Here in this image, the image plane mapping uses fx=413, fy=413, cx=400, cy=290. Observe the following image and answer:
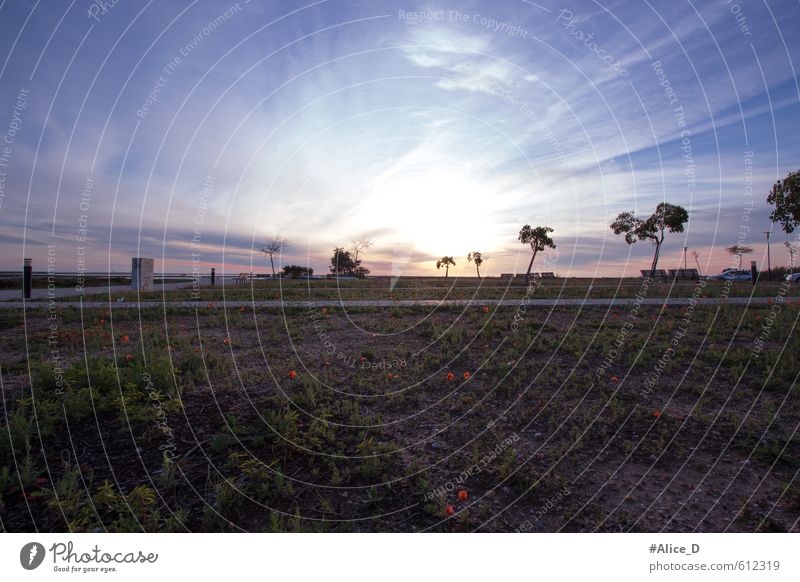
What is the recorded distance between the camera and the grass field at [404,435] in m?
3.52

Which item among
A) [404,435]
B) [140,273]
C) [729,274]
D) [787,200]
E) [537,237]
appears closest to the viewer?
[404,435]

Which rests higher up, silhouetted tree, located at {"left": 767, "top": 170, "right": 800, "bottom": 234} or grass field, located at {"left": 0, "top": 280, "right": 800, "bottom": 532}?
→ silhouetted tree, located at {"left": 767, "top": 170, "right": 800, "bottom": 234}

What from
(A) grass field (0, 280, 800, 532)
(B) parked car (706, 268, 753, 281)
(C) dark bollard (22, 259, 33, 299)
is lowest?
(A) grass field (0, 280, 800, 532)

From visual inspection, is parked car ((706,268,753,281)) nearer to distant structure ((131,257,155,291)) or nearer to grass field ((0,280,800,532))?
grass field ((0,280,800,532))

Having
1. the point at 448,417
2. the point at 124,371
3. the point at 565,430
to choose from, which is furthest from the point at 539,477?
the point at 124,371

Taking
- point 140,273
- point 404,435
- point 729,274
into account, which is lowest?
point 404,435

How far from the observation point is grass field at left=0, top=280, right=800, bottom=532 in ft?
11.5

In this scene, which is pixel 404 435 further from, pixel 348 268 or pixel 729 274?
pixel 729 274

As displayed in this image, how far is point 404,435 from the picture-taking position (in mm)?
5062

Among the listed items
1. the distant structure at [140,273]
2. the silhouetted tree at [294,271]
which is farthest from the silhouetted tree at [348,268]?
the distant structure at [140,273]

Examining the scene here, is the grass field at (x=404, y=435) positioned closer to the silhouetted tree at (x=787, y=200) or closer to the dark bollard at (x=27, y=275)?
the silhouetted tree at (x=787, y=200)

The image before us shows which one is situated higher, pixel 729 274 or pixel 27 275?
pixel 729 274

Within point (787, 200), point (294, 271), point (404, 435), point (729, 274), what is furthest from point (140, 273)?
point (729, 274)

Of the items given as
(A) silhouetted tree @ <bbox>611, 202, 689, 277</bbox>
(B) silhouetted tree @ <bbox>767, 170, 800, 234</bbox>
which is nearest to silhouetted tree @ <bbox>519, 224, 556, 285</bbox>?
(A) silhouetted tree @ <bbox>611, 202, 689, 277</bbox>
